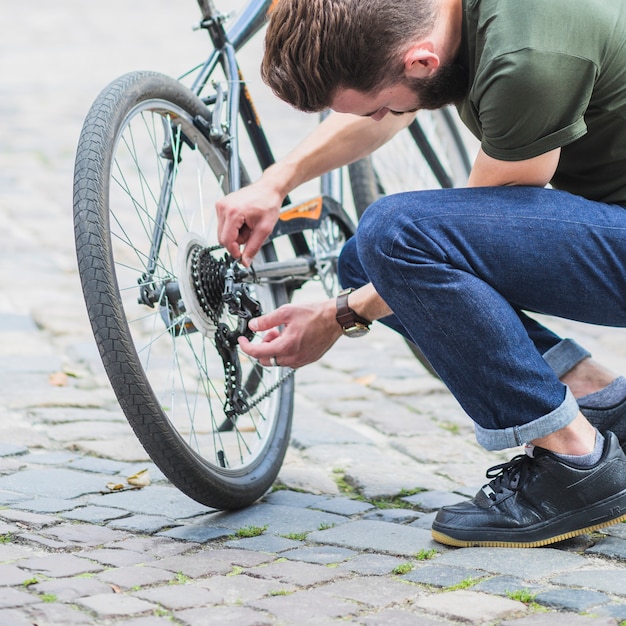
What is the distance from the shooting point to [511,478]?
2.32m

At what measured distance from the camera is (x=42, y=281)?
4727 mm

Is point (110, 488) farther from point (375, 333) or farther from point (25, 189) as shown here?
point (25, 189)

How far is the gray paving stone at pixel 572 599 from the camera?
6.10 feet

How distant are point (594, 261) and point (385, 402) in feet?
4.83

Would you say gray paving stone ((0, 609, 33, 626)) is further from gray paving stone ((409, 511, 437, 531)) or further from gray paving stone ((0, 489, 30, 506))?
gray paving stone ((409, 511, 437, 531))

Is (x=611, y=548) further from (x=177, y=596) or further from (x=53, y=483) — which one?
(x=53, y=483)

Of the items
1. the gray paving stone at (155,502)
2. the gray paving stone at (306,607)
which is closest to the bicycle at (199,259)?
the gray paving stone at (155,502)

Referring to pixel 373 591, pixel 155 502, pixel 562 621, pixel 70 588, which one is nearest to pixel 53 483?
pixel 155 502

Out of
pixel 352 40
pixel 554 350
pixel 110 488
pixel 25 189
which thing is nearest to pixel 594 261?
pixel 554 350

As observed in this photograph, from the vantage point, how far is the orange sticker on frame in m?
2.92

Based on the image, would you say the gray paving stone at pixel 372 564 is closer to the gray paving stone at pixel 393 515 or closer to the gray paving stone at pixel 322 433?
the gray paving stone at pixel 393 515

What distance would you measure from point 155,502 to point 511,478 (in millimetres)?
802

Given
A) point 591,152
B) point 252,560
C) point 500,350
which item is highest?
point 591,152

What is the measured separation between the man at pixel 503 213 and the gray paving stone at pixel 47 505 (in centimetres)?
58
